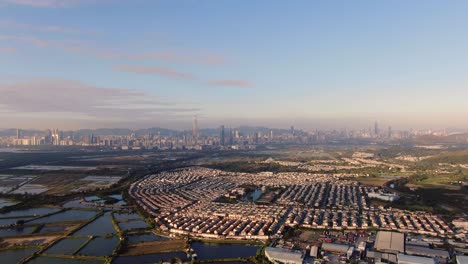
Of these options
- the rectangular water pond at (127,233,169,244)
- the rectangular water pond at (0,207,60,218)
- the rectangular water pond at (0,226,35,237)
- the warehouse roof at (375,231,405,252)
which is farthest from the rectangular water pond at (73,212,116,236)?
the warehouse roof at (375,231,405,252)

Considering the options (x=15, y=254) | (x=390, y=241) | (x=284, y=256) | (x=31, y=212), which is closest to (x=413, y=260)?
(x=390, y=241)

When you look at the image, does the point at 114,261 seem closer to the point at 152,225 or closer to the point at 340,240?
the point at 152,225

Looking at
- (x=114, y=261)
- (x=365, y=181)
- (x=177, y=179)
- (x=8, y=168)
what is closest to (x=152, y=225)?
(x=114, y=261)

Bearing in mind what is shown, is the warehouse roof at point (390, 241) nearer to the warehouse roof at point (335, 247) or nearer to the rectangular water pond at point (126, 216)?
the warehouse roof at point (335, 247)

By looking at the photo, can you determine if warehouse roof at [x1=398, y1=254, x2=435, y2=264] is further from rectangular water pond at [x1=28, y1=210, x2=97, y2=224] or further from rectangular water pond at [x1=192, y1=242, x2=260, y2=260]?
rectangular water pond at [x1=28, y1=210, x2=97, y2=224]

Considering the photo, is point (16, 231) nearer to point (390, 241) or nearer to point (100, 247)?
point (100, 247)

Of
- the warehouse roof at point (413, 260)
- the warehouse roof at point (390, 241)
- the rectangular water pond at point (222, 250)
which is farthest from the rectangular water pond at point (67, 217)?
the warehouse roof at point (413, 260)
